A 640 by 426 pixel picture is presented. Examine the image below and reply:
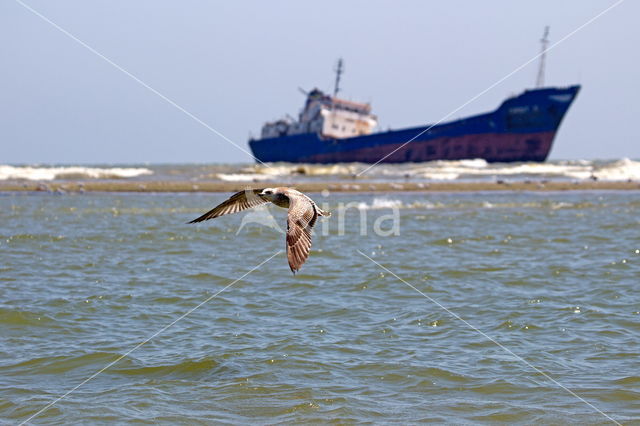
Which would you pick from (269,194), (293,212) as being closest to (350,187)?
(269,194)

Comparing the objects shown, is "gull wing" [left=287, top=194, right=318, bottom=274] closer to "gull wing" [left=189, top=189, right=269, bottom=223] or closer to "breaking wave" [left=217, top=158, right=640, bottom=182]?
"gull wing" [left=189, top=189, right=269, bottom=223]

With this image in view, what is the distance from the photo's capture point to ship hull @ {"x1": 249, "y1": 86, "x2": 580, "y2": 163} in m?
62.9

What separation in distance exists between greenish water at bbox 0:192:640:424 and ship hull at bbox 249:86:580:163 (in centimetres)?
4508

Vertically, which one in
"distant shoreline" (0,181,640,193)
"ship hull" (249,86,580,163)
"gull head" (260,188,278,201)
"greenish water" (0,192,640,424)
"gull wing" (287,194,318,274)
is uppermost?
"ship hull" (249,86,580,163)

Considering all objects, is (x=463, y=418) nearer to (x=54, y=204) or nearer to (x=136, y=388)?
(x=136, y=388)

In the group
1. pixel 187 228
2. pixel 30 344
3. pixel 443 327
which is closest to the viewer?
pixel 30 344

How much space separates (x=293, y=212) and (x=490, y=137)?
5862 centimetres

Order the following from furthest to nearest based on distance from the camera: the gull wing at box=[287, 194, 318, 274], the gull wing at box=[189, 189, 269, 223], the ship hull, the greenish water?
the ship hull → the gull wing at box=[189, 189, 269, 223] → the greenish water → the gull wing at box=[287, 194, 318, 274]

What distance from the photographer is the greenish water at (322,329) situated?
7.29 metres

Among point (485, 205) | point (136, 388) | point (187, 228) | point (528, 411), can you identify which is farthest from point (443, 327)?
point (485, 205)

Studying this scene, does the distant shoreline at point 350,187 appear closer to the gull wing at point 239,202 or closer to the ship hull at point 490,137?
the ship hull at point 490,137

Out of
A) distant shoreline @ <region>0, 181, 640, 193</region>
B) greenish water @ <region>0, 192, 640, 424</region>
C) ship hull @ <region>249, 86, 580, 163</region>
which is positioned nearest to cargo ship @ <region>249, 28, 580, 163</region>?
ship hull @ <region>249, 86, 580, 163</region>

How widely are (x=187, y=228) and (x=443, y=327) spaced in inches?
494

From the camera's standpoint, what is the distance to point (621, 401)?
7312 mm
